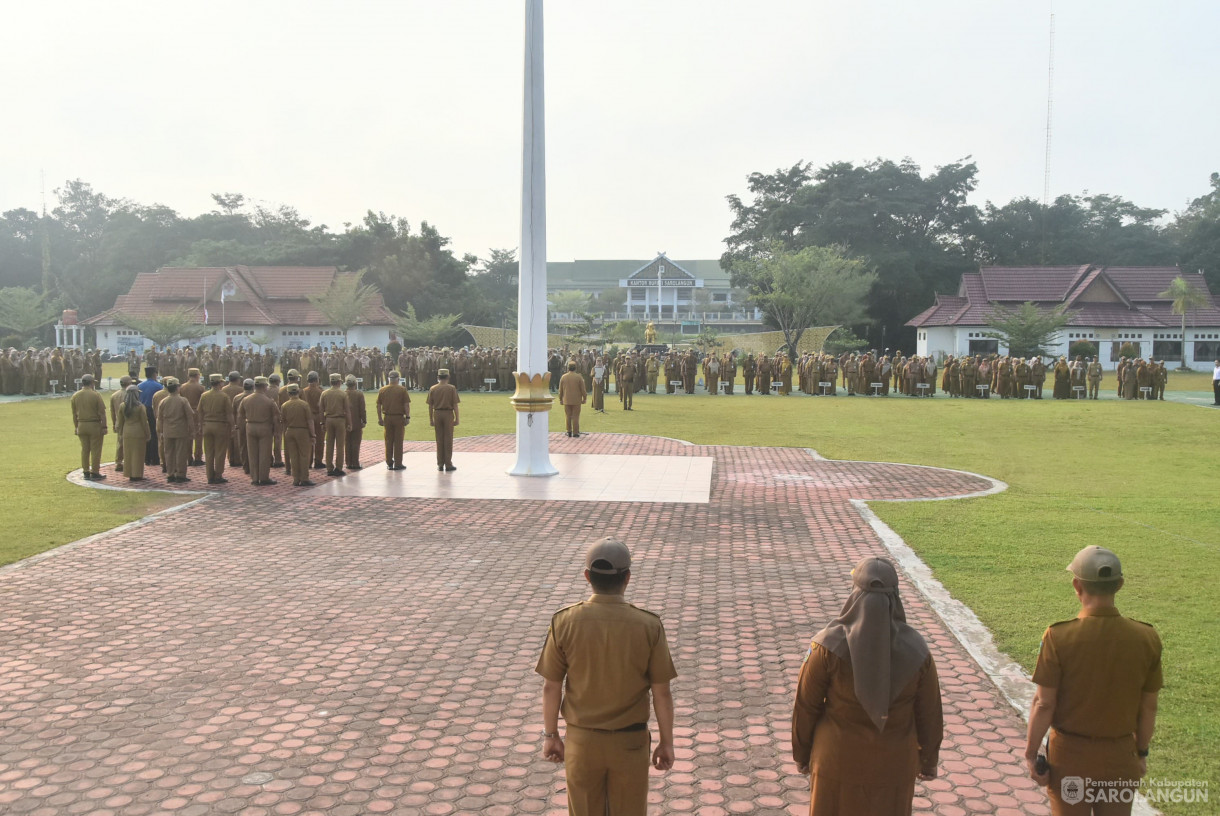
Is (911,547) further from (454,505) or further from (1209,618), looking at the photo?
(454,505)

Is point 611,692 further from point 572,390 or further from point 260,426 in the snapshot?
point 572,390

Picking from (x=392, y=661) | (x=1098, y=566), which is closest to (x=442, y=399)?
(x=392, y=661)

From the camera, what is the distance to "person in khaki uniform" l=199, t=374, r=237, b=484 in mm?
14477

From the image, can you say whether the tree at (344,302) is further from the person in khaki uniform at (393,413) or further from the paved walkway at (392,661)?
the paved walkway at (392,661)

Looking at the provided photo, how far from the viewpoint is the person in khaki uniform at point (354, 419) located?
15.5m

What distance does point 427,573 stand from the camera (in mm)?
9406

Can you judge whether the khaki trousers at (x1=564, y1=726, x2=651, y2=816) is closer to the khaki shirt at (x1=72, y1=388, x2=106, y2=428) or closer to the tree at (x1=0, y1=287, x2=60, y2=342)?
the khaki shirt at (x1=72, y1=388, x2=106, y2=428)

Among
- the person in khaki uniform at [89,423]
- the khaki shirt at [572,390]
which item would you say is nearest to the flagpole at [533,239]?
the khaki shirt at [572,390]

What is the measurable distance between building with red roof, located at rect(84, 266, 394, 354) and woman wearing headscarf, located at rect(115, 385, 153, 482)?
133 feet

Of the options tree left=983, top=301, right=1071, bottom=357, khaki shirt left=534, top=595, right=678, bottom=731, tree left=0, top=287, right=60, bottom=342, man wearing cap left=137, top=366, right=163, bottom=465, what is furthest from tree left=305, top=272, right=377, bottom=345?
khaki shirt left=534, top=595, right=678, bottom=731

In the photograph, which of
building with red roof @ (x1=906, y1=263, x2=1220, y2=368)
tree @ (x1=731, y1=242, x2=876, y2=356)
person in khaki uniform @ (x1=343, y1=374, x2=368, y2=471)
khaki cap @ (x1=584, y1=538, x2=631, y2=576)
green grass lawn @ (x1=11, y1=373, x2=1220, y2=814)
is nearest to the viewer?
khaki cap @ (x1=584, y1=538, x2=631, y2=576)

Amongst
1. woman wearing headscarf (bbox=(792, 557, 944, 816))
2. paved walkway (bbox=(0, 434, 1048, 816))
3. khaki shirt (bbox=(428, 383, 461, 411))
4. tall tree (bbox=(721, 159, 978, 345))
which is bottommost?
paved walkway (bbox=(0, 434, 1048, 816))

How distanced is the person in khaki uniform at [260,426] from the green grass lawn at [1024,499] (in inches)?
63.8

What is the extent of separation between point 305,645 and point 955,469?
39.6 ft
